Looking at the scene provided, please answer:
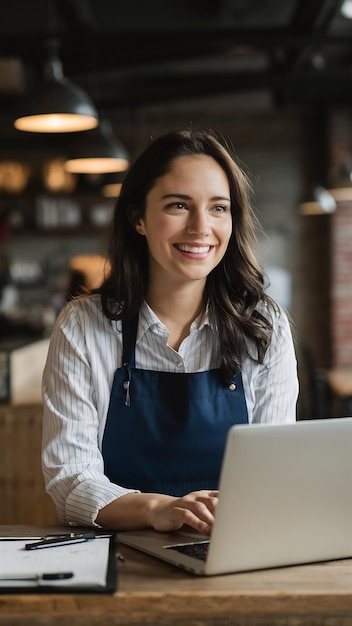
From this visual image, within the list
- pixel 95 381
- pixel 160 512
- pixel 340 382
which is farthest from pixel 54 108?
pixel 340 382

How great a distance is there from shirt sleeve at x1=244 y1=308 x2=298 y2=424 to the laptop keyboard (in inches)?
22.5

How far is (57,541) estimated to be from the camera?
176 centimetres

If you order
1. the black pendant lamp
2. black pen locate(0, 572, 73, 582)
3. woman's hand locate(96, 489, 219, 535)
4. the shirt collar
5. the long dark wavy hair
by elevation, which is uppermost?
the black pendant lamp

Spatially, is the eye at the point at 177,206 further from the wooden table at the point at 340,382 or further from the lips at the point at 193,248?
the wooden table at the point at 340,382

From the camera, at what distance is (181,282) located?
2311 mm

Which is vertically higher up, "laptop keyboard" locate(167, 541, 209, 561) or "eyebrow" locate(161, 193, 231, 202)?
"eyebrow" locate(161, 193, 231, 202)

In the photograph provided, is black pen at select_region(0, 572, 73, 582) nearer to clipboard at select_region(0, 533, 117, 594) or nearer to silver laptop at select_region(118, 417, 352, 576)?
clipboard at select_region(0, 533, 117, 594)

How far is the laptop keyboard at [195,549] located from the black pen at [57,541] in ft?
0.54

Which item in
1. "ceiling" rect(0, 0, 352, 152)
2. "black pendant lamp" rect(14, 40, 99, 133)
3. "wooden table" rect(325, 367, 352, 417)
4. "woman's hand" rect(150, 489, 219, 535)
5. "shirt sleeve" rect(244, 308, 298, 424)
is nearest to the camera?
"woman's hand" rect(150, 489, 219, 535)

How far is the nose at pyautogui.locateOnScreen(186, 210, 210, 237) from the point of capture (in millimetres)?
2164

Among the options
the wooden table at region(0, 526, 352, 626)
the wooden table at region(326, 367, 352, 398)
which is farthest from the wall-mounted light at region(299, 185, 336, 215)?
the wooden table at region(0, 526, 352, 626)

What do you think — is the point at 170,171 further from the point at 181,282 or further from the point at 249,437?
the point at 249,437

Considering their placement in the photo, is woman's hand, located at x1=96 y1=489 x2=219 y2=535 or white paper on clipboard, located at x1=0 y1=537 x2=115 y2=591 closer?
white paper on clipboard, located at x1=0 y1=537 x2=115 y2=591

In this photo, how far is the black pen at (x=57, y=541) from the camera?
5.68 feet
